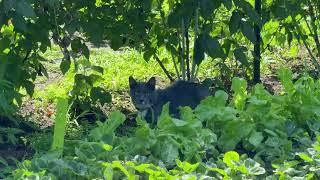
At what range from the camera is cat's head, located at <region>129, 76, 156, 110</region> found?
6.98 metres

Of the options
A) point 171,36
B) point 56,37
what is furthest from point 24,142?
point 171,36

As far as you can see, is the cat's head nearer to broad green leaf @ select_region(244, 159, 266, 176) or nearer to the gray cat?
the gray cat

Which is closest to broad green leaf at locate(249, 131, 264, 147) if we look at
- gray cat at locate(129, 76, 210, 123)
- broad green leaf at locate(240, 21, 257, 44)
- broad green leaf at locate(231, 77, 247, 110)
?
broad green leaf at locate(231, 77, 247, 110)

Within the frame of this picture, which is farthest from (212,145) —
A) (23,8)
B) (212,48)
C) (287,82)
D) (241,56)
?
(241,56)

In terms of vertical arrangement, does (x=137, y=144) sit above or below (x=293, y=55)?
below

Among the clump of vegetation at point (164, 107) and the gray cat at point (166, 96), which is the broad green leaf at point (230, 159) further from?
the gray cat at point (166, 96)

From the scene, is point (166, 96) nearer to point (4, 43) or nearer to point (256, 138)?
point (4, 43)

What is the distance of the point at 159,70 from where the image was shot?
28.8 feet

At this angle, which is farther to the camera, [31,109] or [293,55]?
[293,55]

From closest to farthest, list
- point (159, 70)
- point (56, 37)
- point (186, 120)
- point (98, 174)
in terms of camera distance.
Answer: point (98, 174)
point (186, 120)
point (56, 37)
point (159, 70)

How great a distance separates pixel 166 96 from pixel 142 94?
0.22m

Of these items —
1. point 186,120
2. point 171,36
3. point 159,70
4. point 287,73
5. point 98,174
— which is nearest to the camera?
point 98,174

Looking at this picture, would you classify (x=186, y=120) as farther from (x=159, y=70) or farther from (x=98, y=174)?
(x=159, y=70)

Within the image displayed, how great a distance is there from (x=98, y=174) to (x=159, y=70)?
4.71m
